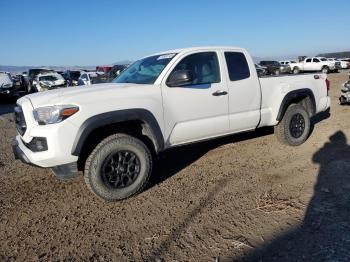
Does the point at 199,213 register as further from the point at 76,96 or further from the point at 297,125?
the point at 297,125

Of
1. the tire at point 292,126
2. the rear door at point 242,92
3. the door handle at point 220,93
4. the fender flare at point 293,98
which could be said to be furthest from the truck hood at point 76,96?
the tire at point 292,126

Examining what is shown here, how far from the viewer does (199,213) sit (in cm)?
404

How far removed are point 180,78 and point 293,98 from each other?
9.03 feet

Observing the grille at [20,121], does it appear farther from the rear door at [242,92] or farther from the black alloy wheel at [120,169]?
the rear door at [242,92]

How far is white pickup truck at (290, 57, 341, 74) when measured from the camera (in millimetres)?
34875

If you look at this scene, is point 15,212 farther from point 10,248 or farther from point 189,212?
point 189,212

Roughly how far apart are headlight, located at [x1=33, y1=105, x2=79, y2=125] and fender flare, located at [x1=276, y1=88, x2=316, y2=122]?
3636 millimetres

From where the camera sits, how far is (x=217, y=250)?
10.7ft

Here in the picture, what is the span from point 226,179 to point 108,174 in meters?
1.69

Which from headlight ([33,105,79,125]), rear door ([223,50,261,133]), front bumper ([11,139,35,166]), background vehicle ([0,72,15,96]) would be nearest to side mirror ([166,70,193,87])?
rear door ([223,50,261,133])

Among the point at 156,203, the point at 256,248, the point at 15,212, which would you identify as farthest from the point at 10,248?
the point at 256,248

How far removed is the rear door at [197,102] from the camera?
481cm

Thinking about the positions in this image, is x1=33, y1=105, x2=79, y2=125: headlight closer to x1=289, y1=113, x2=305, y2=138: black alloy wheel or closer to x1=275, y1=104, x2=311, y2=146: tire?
x1=275, y1=104, x2=311, y2=146: tire

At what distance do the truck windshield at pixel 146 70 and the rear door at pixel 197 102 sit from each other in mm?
198
